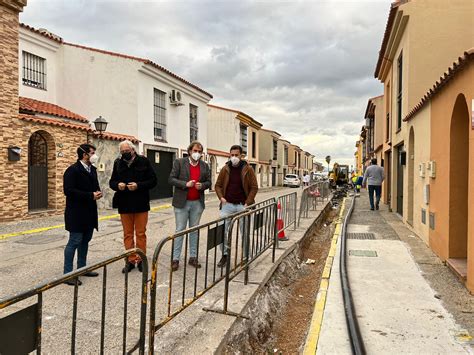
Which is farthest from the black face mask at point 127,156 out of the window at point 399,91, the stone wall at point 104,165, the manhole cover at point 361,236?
the window at point 399,91

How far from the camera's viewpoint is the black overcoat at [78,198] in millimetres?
4441

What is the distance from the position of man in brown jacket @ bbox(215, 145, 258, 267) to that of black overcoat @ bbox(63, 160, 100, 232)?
1867mm

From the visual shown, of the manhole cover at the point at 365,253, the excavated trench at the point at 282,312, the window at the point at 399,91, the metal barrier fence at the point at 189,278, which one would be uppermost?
the window at the point at 399,91

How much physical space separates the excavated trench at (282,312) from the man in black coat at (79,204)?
222 centimetres

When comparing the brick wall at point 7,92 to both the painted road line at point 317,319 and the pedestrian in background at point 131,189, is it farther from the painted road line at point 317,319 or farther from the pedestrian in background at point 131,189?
the painted road line at point 317,319

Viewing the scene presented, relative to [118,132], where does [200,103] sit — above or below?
above

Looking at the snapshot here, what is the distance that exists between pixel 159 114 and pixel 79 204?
44.9ft

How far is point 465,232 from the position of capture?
5.43 meters

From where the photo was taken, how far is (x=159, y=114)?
17594 mm

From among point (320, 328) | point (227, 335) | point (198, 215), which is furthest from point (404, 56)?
point (227, 335)

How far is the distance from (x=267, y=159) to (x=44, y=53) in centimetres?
3112

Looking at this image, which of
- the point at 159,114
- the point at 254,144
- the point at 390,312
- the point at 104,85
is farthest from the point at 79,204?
the point at 254,144

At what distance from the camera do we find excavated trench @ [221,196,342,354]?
3473 millimetres

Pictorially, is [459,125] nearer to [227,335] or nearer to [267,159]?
[227,335]
